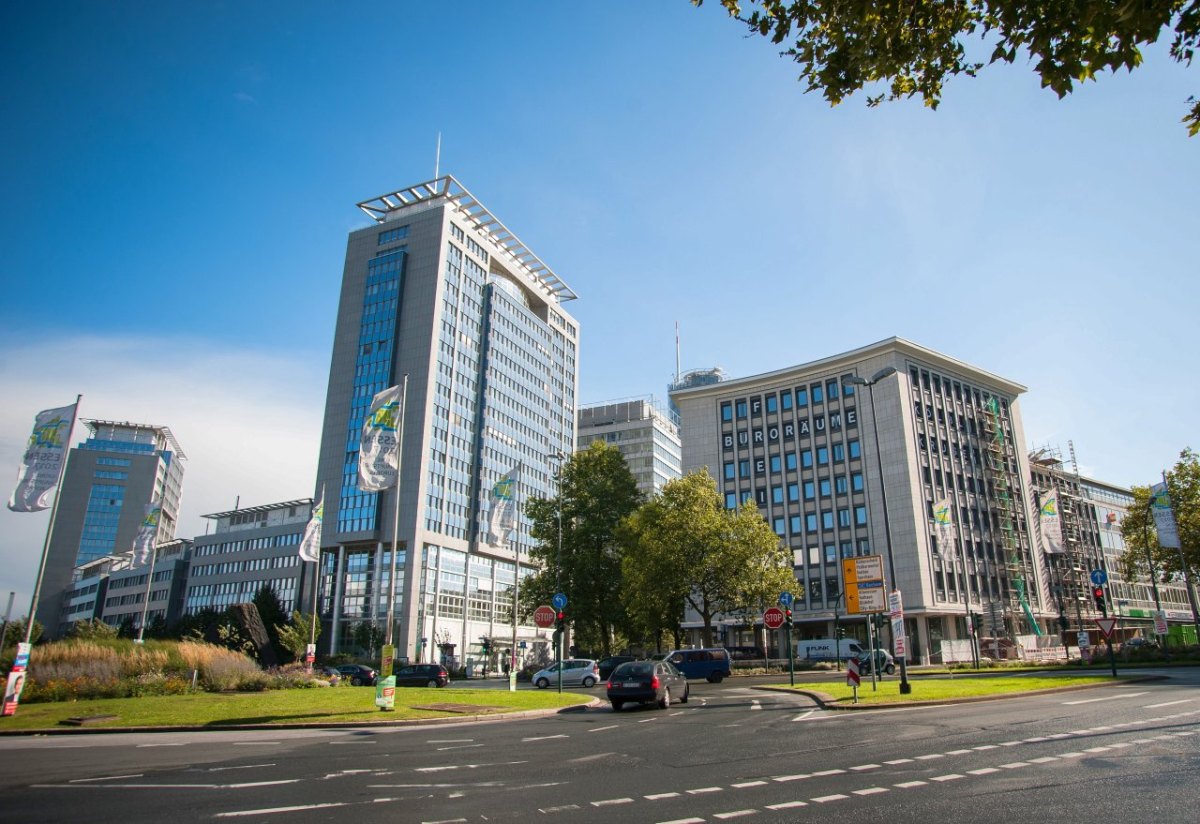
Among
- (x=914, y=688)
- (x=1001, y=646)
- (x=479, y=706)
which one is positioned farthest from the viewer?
(x=1001, y=646)

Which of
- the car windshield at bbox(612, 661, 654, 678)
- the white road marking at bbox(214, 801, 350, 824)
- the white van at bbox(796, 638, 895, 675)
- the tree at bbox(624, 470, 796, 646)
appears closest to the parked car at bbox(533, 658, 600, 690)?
the tree at bbox(624, 470, 796, 646)

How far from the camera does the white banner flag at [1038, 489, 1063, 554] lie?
66125mm

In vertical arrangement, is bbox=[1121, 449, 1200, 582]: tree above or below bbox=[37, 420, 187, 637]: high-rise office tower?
below

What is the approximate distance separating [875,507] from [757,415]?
1639cm

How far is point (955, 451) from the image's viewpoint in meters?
74.0

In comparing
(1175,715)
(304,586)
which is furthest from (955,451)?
(304,586)

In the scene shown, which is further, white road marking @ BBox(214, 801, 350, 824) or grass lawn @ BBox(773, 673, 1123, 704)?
grass lawn @ BBox(773, 673, 1123, 704)

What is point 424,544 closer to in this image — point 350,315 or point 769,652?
Answer: point 350,315

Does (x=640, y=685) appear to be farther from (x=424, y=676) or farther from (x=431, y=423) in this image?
(x=431, y=423)

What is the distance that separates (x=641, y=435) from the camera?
12575cm

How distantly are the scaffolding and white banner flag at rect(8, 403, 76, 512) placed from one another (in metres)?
77.4

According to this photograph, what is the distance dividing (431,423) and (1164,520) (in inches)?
2739

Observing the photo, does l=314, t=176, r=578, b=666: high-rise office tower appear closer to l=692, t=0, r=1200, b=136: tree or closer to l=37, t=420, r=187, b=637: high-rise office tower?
l=692, t=0, r=1200, b=136: tree

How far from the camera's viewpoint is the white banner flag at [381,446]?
2438cm
